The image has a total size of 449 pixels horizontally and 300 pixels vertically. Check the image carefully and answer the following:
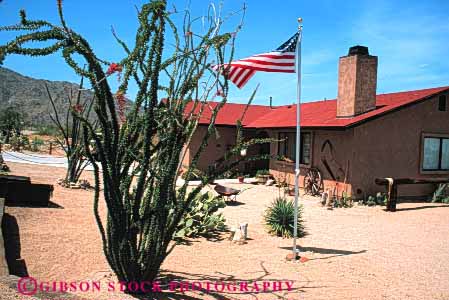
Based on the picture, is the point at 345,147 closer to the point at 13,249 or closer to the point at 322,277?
the point at 322,277

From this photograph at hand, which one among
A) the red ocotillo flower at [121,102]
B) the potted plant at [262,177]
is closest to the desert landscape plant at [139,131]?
the red ocotillo flower at [121,102]

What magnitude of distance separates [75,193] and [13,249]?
648 cm

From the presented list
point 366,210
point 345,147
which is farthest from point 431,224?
point 345,147

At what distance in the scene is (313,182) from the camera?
15891 millimetres

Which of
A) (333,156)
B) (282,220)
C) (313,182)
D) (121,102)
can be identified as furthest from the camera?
(313,182)

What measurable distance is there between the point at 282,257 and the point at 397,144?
9.48m

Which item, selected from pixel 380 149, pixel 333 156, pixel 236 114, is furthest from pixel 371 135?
pixel 236 114

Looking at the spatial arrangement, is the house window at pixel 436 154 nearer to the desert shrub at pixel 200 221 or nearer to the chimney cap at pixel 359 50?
the chimney cap at pixel 359 50

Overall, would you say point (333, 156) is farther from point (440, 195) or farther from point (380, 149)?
point (440, 195)

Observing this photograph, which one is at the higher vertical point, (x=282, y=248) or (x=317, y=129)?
(x=317, y=129)

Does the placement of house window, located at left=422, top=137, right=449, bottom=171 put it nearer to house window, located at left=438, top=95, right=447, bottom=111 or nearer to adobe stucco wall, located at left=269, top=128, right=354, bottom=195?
house window, located at left=438, top=95, right=447, bottom=111

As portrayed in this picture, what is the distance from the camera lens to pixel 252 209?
41.2 ft

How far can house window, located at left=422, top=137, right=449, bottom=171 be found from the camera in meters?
15.6

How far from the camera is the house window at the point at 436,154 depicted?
1564cm
